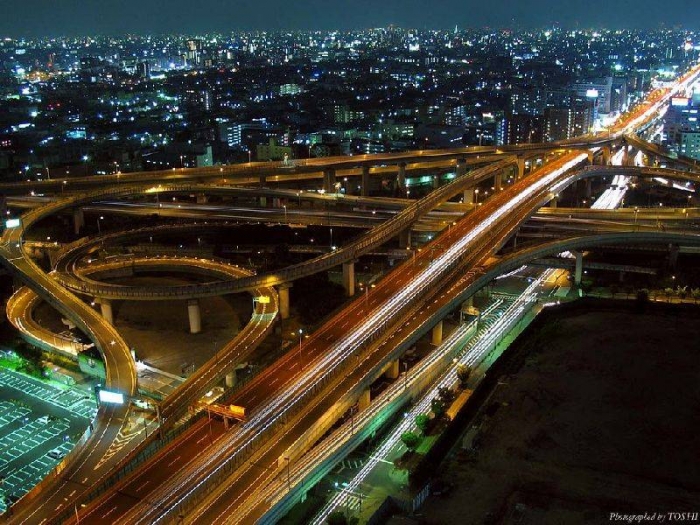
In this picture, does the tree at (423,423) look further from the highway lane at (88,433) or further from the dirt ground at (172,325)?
the dirt ground at (172,325)

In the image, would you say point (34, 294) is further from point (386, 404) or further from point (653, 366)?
point (653, 366)

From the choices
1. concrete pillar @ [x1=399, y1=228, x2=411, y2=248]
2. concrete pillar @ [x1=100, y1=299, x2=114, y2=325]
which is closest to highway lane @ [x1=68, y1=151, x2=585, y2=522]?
concrete pillar @ [x1=399, y1=228, x2=411, y2=248]

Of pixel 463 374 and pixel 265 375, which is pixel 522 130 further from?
pixel 265 375

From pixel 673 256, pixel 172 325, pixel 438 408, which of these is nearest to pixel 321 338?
pixel 438 408

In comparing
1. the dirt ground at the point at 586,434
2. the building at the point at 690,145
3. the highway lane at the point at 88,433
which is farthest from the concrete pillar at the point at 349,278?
the building at the point at 690,145

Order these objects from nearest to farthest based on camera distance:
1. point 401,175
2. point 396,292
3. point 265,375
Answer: point 265,375, point 396,292, point 401,175

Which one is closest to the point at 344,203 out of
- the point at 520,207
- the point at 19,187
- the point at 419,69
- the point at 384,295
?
the point at 520,207
